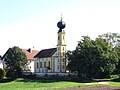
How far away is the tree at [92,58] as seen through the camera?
67.9 metres

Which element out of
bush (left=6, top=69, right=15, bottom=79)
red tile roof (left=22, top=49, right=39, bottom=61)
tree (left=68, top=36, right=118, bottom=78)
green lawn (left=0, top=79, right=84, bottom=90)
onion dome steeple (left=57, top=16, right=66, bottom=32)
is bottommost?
green lawn (left=0, top=79, right=84, bottom=90)

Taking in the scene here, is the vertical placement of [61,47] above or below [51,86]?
above

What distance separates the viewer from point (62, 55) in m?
83.8

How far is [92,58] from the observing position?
6812 cm

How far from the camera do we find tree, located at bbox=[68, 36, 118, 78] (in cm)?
6788

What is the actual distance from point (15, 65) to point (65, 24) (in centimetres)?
1618

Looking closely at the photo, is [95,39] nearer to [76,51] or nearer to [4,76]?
[76,51]

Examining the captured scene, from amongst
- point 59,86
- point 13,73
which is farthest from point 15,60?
point 59,86

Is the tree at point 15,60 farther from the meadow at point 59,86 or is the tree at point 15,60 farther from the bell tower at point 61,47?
the meadow at point 59,86

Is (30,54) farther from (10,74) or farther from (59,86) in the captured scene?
(59,86)

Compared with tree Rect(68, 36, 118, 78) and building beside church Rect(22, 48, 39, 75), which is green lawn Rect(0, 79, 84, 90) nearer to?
tree Rect(68, 36, 118, 78)

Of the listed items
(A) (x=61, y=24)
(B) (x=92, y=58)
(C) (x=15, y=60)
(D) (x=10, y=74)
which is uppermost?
(A) (x=61, y=24)

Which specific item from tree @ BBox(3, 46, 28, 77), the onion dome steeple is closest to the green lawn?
tree @ BBox(3, 46, 28, 77)

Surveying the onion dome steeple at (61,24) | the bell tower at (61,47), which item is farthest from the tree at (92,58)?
the onion dome steeple at (61,24)
